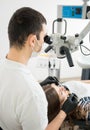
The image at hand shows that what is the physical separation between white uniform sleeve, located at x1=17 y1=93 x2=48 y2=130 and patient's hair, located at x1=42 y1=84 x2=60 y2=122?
0.37 metres

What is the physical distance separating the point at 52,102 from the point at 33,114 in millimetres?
467

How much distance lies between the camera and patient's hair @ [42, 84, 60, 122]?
1.42 m

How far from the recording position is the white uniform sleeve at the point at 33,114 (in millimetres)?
988

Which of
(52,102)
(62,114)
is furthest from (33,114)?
(52,102)

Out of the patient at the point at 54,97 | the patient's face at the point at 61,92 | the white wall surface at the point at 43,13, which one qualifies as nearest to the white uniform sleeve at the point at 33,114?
the patient at the point at 54,97

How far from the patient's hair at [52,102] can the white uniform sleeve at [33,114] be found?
367 millimetres

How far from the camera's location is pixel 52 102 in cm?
146

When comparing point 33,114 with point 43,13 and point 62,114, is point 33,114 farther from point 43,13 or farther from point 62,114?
point 43,13

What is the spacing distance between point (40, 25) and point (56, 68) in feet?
2.98

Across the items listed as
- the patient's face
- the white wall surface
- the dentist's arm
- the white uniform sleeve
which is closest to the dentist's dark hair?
the white uniform sleeve

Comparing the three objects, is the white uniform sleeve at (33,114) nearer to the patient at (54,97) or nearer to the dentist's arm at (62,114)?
the dentist's arm at (62,114)

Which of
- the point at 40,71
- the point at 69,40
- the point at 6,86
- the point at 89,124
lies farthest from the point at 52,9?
the point at 6,86

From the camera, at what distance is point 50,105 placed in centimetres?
144

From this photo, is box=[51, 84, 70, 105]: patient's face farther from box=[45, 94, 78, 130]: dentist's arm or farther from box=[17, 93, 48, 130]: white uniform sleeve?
box=[17, 93, 48, 130]: white uniform sleeve
